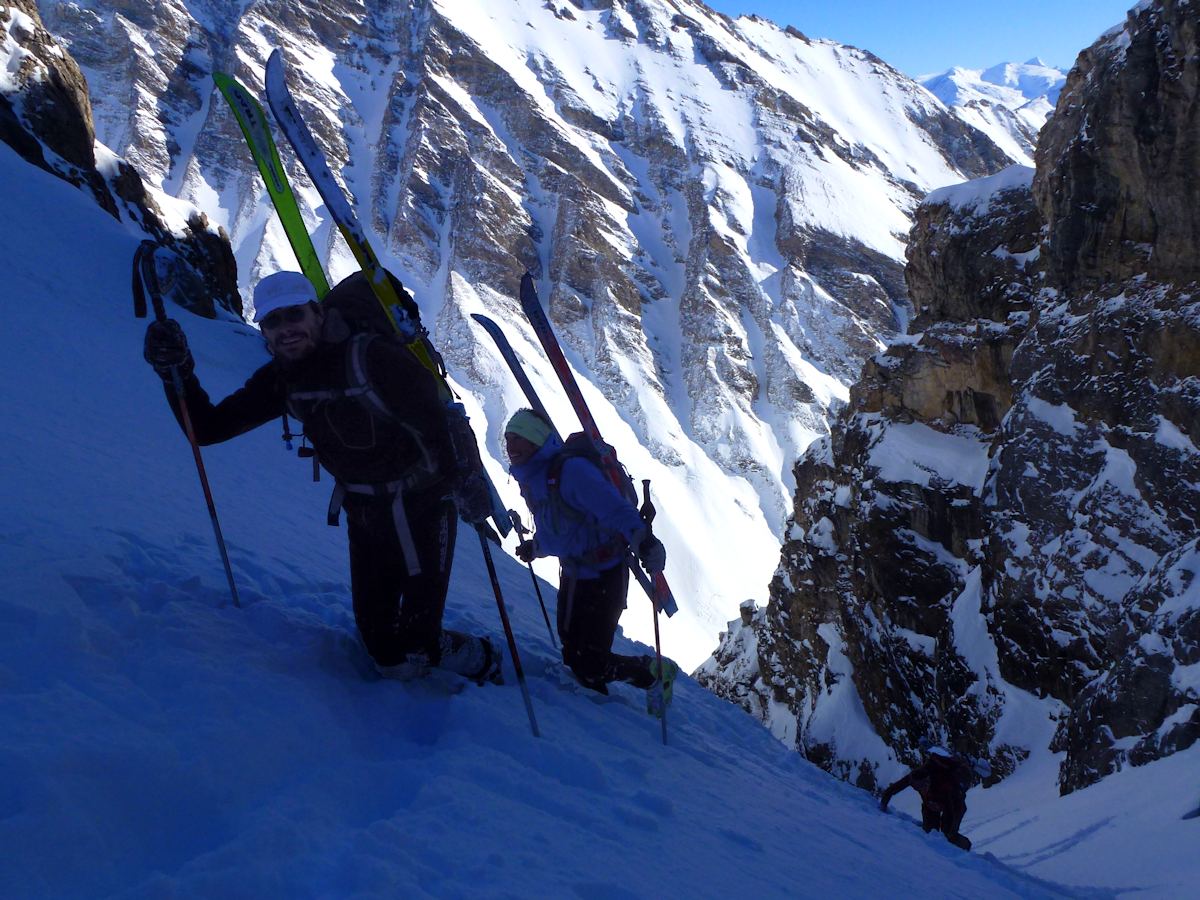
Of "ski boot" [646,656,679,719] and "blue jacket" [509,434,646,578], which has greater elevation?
"blue jacket" [509,434,646,578]

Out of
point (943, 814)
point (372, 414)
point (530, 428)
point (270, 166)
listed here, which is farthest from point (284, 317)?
point (943, 814)

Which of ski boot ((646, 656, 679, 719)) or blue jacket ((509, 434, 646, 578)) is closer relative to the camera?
blue jacket ((509, 434, 646, 578))

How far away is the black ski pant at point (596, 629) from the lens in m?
5.30

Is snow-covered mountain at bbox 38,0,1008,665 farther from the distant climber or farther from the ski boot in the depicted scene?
the ski boot

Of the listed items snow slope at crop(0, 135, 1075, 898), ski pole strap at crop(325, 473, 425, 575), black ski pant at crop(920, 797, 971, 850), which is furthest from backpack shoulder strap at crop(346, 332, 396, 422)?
black ski pant at crop(920, 797, 971, 850)

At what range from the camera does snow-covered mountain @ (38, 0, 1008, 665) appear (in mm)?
95438

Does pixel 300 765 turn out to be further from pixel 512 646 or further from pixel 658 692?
pixel 658 692

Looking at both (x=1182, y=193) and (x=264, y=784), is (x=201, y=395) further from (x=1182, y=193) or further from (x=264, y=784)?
(x=1182, y=193)

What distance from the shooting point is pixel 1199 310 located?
16.0m

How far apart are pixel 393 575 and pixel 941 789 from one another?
6684mm

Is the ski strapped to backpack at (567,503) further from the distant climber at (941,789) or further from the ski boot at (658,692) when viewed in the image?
the distant climber at (941,789)

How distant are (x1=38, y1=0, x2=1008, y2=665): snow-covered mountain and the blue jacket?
227 feet

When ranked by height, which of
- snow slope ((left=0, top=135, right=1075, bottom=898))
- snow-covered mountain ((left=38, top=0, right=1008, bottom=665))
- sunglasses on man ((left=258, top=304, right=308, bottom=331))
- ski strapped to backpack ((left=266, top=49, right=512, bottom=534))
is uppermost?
snow-covered mountain ((left=38, top=0, right=1008, bottom=665))

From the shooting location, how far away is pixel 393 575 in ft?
12.7
